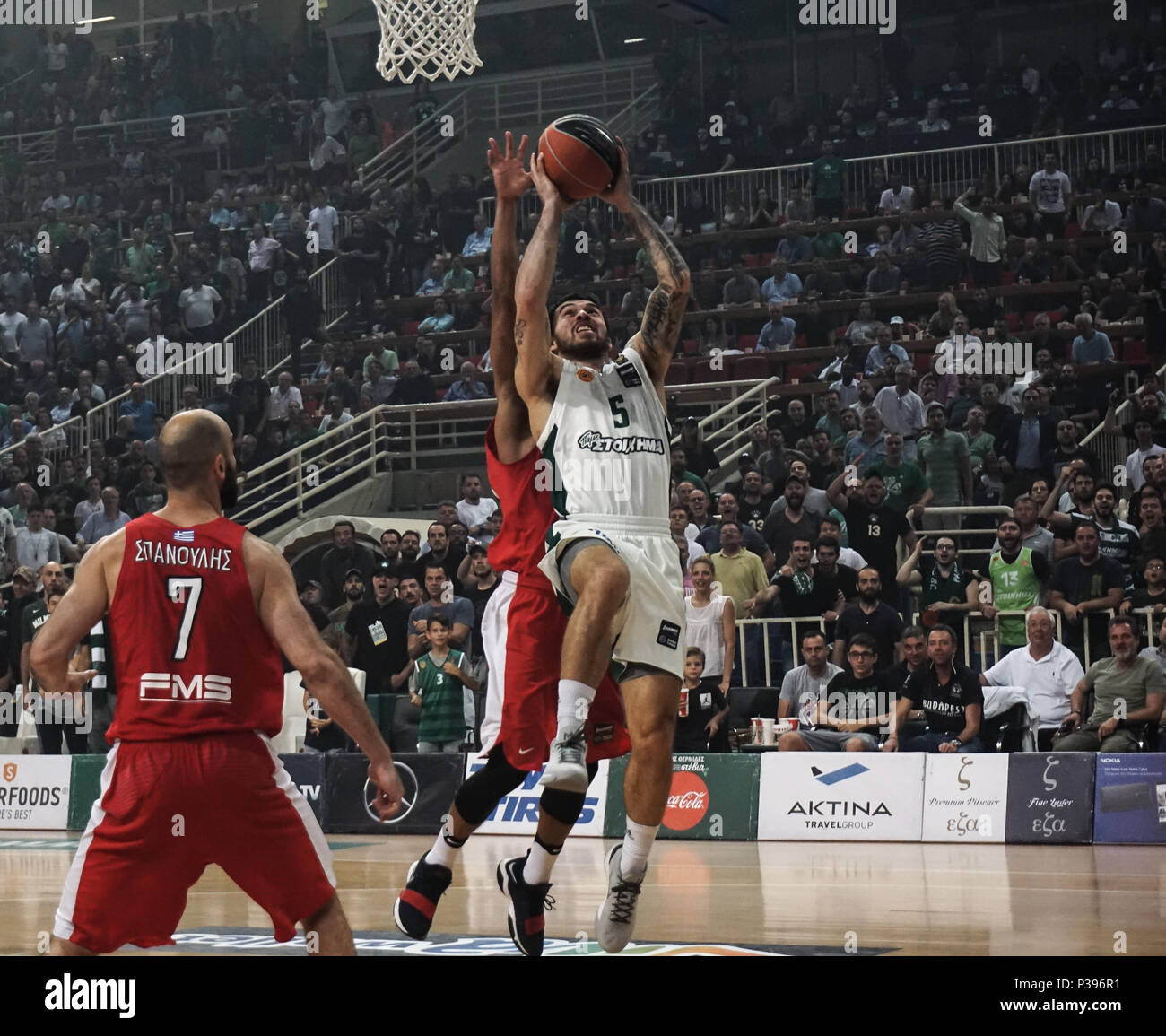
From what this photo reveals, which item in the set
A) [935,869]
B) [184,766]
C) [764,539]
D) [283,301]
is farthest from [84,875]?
[283,301]

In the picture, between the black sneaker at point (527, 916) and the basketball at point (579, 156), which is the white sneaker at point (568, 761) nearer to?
the black sneaker at point (527, 916)

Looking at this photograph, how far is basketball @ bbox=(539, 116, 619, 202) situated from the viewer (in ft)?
19.4

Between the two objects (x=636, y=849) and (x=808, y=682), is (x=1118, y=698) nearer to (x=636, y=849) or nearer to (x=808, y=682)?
(x=808, y=682)

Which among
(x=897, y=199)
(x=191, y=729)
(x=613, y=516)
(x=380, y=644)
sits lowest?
(x=380, y=644)

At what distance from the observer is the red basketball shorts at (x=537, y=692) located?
19.6ft

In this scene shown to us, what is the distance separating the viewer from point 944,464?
1535cm

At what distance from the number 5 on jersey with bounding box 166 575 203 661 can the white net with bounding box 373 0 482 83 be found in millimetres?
10324

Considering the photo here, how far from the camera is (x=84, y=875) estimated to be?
159 inches

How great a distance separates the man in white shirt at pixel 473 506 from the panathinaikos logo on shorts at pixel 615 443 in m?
10.4

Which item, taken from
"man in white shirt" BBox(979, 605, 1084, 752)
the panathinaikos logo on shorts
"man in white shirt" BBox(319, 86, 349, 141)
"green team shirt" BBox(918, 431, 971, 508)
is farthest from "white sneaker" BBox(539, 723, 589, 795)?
"man in white shirt" BBox(319, 86, 349, 141)

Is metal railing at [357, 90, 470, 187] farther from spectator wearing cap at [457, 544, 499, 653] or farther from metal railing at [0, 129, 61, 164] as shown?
spectator wearing cap at [457, 544, 499, 653]

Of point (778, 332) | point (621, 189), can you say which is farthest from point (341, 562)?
point (621, 189)

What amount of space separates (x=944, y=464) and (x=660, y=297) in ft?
31.7
